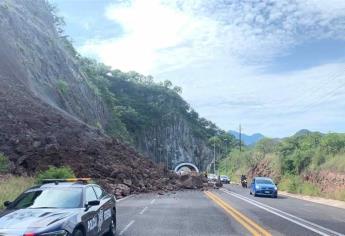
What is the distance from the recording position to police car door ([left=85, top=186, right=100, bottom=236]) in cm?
1029

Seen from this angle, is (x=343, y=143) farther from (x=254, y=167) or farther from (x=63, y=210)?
(x=63, y=210)

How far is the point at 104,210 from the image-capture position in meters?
12.2

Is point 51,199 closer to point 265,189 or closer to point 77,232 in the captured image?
point 77,232

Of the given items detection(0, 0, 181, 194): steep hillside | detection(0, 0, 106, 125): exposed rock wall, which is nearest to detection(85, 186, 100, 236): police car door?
detection(0, 0, 181, 194): steep hillside

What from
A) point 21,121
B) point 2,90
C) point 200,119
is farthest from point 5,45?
point 200,119

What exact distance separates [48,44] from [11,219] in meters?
55.5

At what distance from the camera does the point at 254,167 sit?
74312 mm

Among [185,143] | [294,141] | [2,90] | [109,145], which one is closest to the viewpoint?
[2,90]

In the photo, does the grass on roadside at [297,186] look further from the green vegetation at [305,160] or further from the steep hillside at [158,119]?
the steep hillside at [158,119]

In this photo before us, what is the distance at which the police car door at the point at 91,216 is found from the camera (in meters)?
10.3

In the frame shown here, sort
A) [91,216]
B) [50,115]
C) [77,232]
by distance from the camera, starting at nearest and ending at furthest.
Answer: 1. [77,232]
2. [91,216]
3. [50,115]

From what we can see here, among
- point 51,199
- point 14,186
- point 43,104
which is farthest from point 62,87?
point 51,199

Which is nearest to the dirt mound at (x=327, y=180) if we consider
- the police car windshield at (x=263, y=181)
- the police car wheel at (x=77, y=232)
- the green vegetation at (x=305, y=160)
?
the green vegetation at (x=305, y=160)

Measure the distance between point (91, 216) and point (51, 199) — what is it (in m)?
0.89
